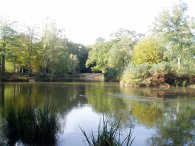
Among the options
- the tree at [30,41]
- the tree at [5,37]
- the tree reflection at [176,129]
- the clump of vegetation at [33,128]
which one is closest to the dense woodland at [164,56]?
the tree at [30,41]

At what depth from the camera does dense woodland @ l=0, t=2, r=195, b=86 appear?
43250 millimetres

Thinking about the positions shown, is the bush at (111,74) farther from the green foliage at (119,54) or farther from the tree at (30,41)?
the tree at (30,41)

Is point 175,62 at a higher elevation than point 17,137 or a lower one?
higher

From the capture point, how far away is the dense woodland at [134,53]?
4325cm

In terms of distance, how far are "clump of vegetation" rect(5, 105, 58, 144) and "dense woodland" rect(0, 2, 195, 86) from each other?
105ft

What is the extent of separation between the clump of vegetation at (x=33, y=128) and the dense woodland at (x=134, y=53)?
3201cm

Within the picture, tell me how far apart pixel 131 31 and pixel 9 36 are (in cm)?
2791

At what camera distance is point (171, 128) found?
509 inches

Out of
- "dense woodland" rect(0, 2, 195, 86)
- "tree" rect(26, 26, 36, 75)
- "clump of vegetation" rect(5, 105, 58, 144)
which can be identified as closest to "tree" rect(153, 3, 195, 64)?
"dense woodland" rect(0, 2, 195, 86)

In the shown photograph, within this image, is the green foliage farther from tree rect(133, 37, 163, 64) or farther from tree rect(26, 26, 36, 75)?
tree rect(26, 26, 36, 75)

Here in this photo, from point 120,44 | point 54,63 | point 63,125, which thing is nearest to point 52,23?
point 54,63

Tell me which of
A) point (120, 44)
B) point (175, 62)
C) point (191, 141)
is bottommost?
point (191, 141)

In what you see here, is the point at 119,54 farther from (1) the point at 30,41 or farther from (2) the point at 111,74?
(1) the point at 30,41

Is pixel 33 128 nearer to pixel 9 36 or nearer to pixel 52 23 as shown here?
pixel 9 36
